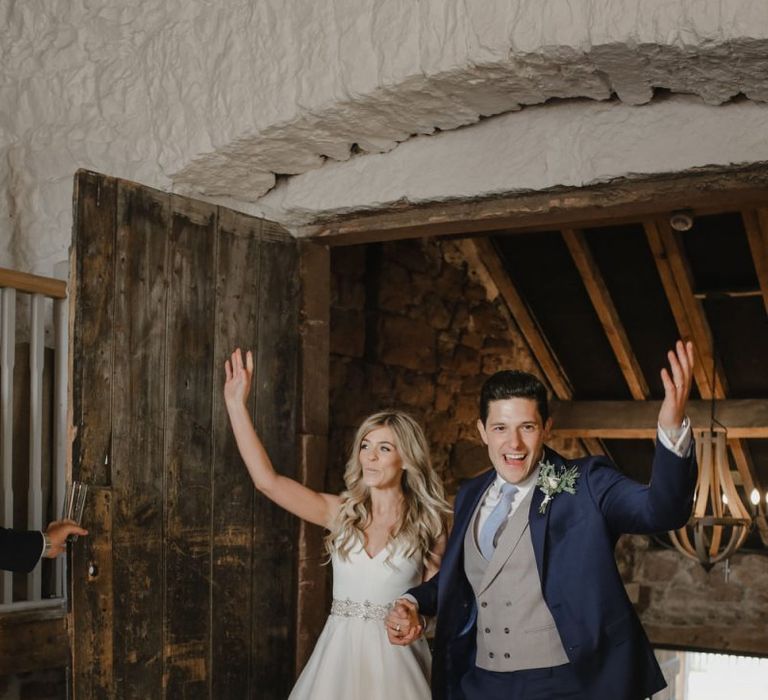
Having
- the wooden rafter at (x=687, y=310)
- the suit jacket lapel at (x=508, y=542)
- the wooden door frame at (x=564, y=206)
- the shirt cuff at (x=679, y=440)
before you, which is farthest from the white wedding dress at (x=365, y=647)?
the wooden rafter at (x=687, y=310)

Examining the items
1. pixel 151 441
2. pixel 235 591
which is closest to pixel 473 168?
pixel 151 441

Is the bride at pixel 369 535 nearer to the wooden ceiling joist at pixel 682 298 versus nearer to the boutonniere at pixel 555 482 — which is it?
the boutonniere at pixel 555 482

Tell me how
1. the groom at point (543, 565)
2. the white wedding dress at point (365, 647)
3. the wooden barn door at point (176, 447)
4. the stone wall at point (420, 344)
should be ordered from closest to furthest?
the groom at point (543, 565) → the wooden barn door at point (176, 447) → the white wedding dress at point (365, 647) → the stone wall at point (420, 344)

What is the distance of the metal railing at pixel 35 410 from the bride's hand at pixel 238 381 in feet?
2.50

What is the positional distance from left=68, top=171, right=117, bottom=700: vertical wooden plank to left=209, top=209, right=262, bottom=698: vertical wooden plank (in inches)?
17.8

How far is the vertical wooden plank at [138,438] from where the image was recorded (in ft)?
10.3

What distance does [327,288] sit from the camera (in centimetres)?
398

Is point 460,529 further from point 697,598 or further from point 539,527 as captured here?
point 697,598

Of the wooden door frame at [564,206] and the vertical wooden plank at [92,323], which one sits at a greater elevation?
the wooden door frame at [564,206]

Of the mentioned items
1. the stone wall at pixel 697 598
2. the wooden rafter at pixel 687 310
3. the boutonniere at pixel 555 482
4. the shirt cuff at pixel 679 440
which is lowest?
the stone wall at pixel 697 598

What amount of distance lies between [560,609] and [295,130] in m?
1.74

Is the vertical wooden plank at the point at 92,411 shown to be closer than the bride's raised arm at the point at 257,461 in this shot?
Yes

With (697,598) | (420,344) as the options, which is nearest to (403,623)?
(420,344)

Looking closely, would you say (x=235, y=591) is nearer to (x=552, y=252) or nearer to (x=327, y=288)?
(x=327, y=288)
